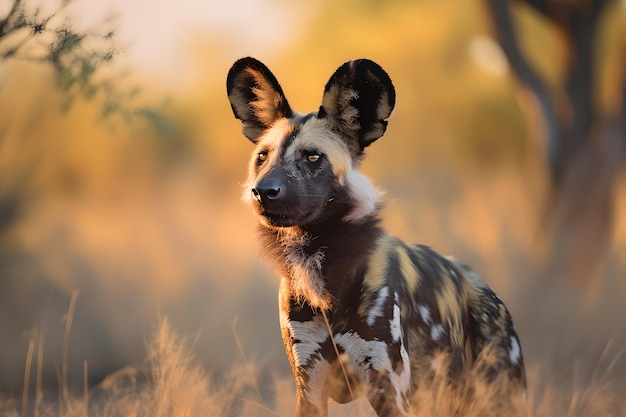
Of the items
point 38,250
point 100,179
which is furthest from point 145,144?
point 38,250

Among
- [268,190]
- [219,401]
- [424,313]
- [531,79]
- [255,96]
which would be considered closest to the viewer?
[268,190]

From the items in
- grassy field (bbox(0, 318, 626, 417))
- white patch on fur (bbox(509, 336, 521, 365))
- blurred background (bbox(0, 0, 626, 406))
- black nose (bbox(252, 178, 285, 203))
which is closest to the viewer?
black nose (bbox(252, 178, 285, 203))

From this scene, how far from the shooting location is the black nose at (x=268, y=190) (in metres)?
2.87

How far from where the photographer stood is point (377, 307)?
2941 mm

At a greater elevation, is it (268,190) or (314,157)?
(314,157)

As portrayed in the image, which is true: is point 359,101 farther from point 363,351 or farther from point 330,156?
point 363,351

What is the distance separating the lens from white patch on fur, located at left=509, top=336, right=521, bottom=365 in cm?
352

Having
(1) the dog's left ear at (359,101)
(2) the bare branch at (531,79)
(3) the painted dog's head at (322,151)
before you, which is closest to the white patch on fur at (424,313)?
(3) the painted dog's head at (322,151)

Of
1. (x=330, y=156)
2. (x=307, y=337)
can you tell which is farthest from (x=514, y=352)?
(x=330, y=156)

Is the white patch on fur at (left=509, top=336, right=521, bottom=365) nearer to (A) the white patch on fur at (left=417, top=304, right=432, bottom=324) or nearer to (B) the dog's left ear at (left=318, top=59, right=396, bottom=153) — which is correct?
(A) the white patch on fur at (left=417, top=304, right=432, bottom=324)

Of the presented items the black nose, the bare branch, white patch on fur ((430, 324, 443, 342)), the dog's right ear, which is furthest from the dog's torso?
the bare branch

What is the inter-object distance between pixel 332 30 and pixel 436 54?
1481 mm

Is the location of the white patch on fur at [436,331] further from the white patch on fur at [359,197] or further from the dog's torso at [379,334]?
the white patch on fur at [359,197]

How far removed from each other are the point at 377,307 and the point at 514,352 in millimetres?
915
